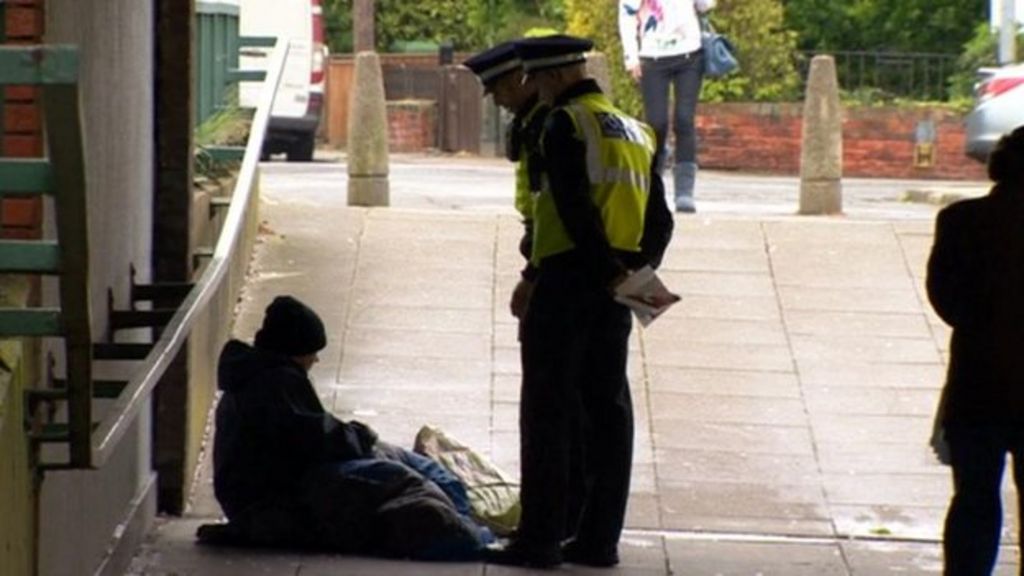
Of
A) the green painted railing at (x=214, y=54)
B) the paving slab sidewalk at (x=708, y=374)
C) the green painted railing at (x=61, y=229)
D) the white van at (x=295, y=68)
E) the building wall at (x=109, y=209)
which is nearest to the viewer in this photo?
the green painted railing at (x=61, y=229)

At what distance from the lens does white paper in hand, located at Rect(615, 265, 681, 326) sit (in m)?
8.02

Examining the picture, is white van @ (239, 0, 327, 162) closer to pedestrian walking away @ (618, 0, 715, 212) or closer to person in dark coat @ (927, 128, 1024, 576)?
pedestrian walking away @ (618, 0, 715, 212)

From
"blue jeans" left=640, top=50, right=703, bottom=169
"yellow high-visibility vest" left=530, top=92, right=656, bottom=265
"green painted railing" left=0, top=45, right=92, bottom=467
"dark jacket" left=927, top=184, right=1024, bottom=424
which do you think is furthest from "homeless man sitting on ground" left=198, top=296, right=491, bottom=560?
"blue jeans" left=640, top=50, right=703, bottom=169

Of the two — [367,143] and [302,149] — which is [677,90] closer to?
[367,143]

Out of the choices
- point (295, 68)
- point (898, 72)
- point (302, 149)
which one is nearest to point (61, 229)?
point (295, 68)

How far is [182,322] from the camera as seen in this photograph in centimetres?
677

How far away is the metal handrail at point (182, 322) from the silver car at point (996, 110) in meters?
7.74

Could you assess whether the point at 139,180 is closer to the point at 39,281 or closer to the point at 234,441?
the point at 234,441

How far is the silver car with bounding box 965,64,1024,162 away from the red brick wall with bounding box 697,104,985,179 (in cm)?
1089

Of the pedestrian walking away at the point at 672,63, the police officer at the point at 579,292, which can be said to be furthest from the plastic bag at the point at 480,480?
the pedestrian walking away at the point at 672,63

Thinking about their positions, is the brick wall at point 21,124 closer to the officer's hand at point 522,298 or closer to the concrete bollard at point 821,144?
the officer's hand at point 522,298

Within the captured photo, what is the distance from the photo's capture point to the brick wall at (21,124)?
613 cm

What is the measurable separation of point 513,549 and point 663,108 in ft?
24.0

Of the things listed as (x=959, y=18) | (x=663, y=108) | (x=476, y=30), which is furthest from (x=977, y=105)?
(x=476, y=30)
